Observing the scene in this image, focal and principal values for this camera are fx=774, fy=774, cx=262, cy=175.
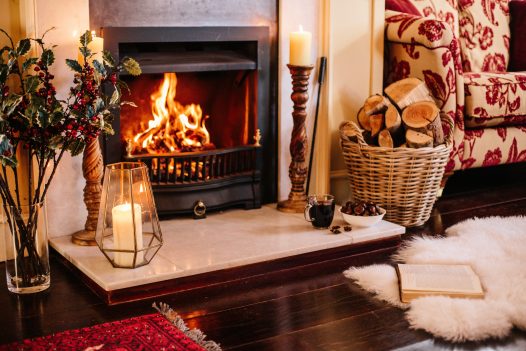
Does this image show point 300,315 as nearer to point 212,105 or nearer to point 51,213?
point 51,213

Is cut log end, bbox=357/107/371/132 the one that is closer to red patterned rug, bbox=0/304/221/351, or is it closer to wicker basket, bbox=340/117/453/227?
wicker basket, bbox=340/117/453/227

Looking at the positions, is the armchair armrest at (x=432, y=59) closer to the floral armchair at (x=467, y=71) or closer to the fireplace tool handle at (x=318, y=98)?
the floral armchair at (x=467, y=71)

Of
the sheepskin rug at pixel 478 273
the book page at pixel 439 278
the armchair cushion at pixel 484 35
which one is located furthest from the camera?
the armchair cushion at pixel 484 35

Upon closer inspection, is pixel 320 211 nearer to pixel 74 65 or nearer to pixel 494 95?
pixel 74 65

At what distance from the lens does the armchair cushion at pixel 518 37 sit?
14.2 feet

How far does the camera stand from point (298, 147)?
10.3ft

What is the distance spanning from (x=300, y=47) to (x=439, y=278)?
1.09 metres

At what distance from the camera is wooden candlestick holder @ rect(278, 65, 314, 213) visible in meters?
3.08

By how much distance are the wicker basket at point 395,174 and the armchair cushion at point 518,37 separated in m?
1.39

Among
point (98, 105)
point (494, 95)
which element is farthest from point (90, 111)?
point (494, 95)

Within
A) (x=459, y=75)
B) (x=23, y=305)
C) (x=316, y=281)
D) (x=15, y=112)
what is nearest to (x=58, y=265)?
(x=23, y=305)

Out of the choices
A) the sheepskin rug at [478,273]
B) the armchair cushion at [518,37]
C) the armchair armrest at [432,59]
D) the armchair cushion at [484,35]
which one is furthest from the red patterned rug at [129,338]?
the armchair cushion at [518,37]

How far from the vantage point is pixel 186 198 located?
3.02 meters

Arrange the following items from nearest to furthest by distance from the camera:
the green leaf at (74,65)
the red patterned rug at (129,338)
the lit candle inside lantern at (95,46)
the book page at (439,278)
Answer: the red patterned rug at (129,338)
the book page at (439,278)
the green leaf at (74,65)
the lit candle inside lantern at (95,46)
